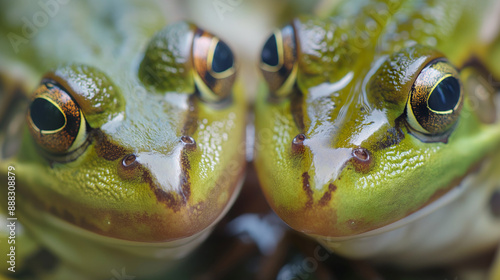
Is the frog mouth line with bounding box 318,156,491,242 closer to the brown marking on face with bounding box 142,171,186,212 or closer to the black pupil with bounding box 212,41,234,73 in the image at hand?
the brown marking on face with bounding box 142,171,186,212

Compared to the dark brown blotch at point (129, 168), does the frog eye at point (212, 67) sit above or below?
above

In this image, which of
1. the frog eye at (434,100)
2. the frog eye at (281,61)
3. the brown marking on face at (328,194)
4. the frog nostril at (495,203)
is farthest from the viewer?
the frog nostril at (495,203)

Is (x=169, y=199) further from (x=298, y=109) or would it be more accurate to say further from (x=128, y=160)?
(x=298, y=109)

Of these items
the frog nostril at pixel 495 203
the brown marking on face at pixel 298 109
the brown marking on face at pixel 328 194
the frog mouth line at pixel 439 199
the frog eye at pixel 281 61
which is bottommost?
the frog nostril at pixel 495 203

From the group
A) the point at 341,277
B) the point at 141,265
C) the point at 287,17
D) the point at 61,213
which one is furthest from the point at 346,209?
the point at 287,17

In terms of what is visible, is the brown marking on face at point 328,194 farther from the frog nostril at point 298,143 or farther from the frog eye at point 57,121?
the frog eye at point 57,121

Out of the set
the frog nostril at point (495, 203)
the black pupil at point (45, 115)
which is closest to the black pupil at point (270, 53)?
the black pupil at point (45, 115)

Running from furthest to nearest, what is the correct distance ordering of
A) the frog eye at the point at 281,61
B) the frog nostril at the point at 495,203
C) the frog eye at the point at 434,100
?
the frog nostril at the point at 495,203
the frog eye at the point at 281,61
the frog eye at the point at 434,100

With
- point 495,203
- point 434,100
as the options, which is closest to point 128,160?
point 434,100
